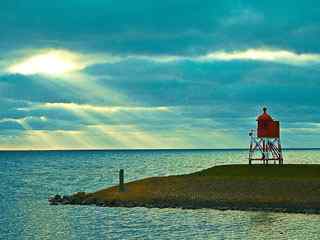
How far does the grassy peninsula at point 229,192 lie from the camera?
60594 mm

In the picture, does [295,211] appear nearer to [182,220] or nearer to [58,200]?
[182,220]

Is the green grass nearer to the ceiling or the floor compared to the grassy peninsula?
nearer to the ceiling

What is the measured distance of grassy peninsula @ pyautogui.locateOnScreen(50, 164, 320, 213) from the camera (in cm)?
6059

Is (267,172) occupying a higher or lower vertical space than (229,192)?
higher

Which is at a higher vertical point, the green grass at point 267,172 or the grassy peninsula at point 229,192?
the green grass at point 267,172

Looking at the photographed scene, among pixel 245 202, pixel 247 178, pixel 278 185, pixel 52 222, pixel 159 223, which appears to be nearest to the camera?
pixel 159 223

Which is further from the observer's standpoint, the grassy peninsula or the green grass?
the green grass

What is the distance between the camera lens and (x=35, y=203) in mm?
74375

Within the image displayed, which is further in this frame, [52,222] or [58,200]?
[58,200]

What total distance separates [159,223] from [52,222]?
10211mm

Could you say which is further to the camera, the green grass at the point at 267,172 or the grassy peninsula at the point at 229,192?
the green grass at the point at 267,172

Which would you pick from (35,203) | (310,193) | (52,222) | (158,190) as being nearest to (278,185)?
(310,193)

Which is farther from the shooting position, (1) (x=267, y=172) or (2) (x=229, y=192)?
(1) (x=267, y=172)

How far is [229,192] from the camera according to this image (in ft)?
214
